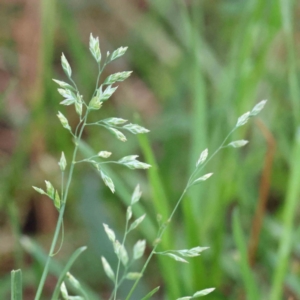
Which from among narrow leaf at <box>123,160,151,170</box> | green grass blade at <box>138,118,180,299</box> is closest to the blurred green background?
green grass blade at <box>138,118,180,299</box>

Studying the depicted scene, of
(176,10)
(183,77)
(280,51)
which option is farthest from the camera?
(176,10)

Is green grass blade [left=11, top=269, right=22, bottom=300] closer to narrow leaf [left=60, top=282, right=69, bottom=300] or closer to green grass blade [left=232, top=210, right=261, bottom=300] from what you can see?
narrow leaf [left=60, top=282, right=69, bottom=300]

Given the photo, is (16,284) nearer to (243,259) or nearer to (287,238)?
(243,259)

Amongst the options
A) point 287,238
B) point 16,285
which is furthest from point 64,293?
point 287,238

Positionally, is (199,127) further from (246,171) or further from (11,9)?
(11,9)

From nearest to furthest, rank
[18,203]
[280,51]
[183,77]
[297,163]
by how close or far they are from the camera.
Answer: [297,163] < [18,203] < [183,77] < [280,51]

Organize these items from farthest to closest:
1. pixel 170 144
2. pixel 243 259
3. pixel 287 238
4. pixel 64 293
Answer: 1. pixel 170 144
2. pixel 287 238
3. pixel 243 259
4. pixel 64 293

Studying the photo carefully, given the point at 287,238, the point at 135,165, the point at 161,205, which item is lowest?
the point at 287,238

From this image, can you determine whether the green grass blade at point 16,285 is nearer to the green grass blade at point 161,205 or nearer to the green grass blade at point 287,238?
the green grass blade at point 161,205

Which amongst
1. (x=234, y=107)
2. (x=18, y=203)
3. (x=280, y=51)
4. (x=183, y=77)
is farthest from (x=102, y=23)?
(x=234, y=107)
